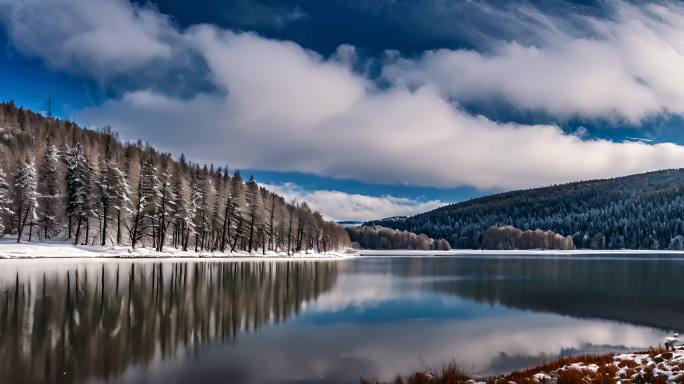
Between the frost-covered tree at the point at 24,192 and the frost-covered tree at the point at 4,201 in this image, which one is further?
the frost-covered tree at the point at 24,192

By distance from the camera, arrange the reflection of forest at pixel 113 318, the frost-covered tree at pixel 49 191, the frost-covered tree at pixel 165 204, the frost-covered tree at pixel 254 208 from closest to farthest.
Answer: the reflection of forest at pixel 113 318 → the frost-covered tree at pixel 49 191 → the frost-covered tree at pixel 165 204 → the frost-covered tree at pixel 254 208

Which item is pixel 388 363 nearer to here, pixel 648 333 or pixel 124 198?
pixel 648 333

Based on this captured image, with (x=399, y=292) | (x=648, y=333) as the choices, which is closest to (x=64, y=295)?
(x=399, y=292)

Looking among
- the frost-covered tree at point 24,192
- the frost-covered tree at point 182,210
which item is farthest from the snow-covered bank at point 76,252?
the frost-covered tree at point 182,210

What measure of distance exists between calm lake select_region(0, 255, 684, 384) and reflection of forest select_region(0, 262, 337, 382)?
0.06 m

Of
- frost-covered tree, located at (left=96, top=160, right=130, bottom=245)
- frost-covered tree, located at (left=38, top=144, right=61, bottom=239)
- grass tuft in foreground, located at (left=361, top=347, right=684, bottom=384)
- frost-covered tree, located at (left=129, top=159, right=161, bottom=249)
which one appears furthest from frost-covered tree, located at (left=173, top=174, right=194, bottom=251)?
grass tuft in foreground, located at (left=361, top=347, right=684, bottom=384)

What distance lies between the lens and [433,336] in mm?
20750

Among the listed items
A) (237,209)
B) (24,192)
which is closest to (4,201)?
(24,192)

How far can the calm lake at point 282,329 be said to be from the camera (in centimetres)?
1429

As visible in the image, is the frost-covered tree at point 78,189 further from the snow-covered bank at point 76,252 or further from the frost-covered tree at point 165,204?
the frost-covered tree at point 165,204

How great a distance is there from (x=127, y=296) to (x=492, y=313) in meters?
21.9

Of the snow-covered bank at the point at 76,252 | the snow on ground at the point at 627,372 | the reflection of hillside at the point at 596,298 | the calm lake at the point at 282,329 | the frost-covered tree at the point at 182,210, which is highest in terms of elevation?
the frost-covered tree at the point at 182,210

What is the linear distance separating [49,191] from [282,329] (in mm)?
74611

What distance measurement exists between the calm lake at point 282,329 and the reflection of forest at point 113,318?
6 cm
